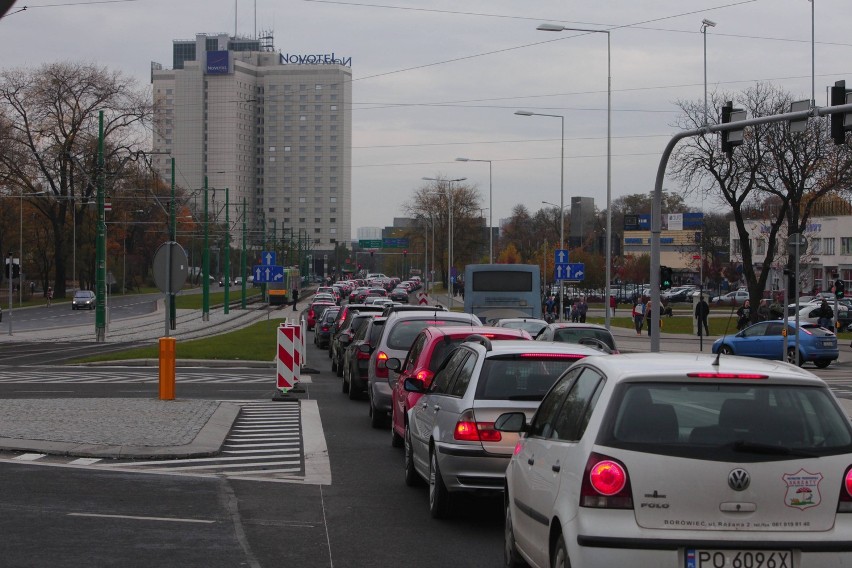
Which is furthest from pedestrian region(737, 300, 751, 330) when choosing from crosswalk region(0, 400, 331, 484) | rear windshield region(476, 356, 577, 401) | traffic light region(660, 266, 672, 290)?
rear windshield region(476, 356, 577, 401)

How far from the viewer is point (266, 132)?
7170 inches

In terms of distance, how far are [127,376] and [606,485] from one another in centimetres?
2332

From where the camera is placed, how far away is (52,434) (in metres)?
15.0

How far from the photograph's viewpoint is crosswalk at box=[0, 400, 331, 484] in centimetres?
1254

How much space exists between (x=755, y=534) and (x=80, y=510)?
633 centimetres

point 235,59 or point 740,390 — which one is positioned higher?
point 235,59

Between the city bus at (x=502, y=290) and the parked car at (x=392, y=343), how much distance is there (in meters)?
23.3

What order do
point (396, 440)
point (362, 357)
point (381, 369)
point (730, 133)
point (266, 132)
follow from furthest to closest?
point (266, 132) → point (730, 133) → point (362, 357) → point (381, 369) → point (396, 440)

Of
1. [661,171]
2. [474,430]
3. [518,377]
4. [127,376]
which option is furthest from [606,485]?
[127,376]

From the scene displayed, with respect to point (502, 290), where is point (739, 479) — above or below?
above

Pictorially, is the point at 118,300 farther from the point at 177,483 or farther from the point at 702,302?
the point at 177,483

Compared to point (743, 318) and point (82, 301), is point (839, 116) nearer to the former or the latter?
point (743, 318)

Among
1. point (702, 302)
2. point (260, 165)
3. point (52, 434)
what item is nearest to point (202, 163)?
point (260, 165)

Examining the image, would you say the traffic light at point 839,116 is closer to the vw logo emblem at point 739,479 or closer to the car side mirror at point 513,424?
the car side mirror at point 513,424
